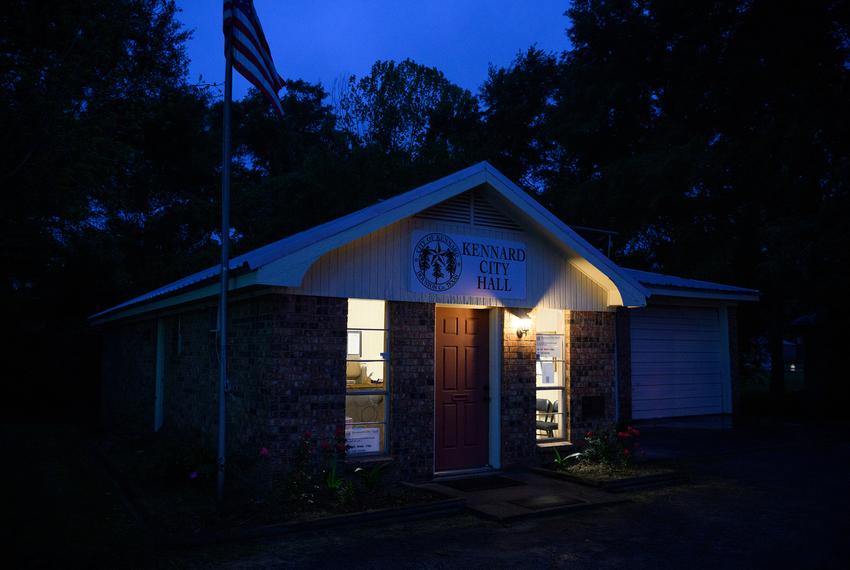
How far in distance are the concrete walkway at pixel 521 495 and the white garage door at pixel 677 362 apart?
5292 mm

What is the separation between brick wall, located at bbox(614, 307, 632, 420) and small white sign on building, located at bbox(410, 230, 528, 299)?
4040 millimetres

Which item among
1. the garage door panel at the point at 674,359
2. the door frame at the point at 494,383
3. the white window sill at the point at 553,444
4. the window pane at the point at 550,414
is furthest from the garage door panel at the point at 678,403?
the door frame at the point at 494,383

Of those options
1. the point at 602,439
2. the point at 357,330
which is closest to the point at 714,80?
the point at 602,439

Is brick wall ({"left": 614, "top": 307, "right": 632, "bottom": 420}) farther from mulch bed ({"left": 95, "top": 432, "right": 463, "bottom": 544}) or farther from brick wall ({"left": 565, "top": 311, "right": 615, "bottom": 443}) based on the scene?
mulch bed ({"left": 95, "top": 432, "right": 463, "bottom": 544})

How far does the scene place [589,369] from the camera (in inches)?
431

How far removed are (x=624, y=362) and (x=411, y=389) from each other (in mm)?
6014

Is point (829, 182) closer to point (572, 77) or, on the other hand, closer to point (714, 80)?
point (714, 80)

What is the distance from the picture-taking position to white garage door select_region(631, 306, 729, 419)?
1391cm

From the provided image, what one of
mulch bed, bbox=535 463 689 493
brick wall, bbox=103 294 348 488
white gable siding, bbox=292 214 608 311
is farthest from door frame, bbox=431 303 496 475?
brick wall, bbox=103 294 348 488

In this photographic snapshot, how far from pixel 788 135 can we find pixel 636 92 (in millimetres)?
9302

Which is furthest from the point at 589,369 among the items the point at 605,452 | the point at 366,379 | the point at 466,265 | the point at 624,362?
the point at 366,379

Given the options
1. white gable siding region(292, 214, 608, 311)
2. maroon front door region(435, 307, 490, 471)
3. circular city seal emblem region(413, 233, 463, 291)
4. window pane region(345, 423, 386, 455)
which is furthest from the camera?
maroon front door region(435, 307, 490, 471)

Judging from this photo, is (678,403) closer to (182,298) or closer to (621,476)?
(621,476)

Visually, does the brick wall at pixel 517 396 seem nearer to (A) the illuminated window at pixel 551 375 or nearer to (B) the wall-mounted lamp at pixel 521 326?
(B) the wall-mounted lamp at pixel 521 326
